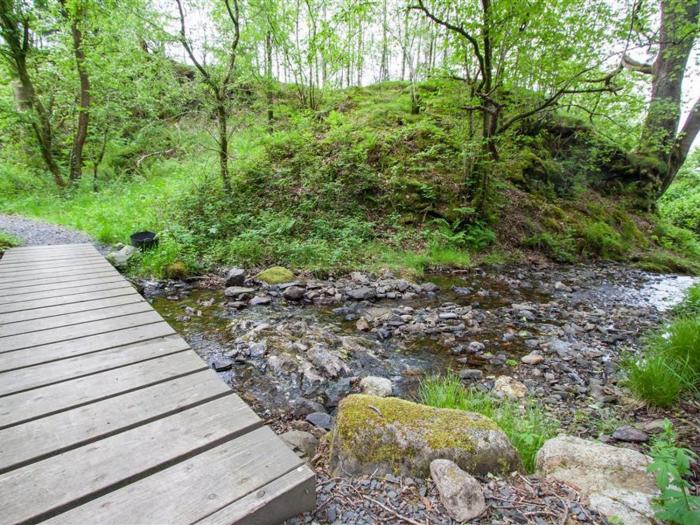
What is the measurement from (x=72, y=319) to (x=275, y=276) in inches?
128

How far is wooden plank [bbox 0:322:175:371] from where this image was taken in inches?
81.7

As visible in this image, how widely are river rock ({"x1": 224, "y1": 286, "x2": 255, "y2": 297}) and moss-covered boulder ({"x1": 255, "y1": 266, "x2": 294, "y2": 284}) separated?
49cm

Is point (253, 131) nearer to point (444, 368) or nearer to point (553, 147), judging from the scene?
point (444, 368)

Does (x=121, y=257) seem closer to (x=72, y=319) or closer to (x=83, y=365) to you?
(x=72, y=319)

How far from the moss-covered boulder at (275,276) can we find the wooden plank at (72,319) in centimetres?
259

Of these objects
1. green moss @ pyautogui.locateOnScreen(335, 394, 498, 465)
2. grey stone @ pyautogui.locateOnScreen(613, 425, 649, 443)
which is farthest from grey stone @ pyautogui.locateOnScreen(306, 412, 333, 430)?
grey stone @ pyautogui.locateOnScreen(613, 425, 649, 443)

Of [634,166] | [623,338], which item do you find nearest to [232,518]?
[623,338]

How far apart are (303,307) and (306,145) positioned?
5.91 metres

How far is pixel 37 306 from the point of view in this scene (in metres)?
3.00

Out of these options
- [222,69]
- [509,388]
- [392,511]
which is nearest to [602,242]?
[509,388]

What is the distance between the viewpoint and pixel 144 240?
6.21 meters

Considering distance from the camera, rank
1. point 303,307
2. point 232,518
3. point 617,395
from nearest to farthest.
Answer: point 232,518
point 617,395
point 303,307

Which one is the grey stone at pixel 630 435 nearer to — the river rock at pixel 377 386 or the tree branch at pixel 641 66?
the river rock at pixel 377 386

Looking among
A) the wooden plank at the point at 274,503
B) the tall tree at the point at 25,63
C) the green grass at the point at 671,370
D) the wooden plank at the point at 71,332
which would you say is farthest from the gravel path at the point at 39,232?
the green grass at the point at 671,370
